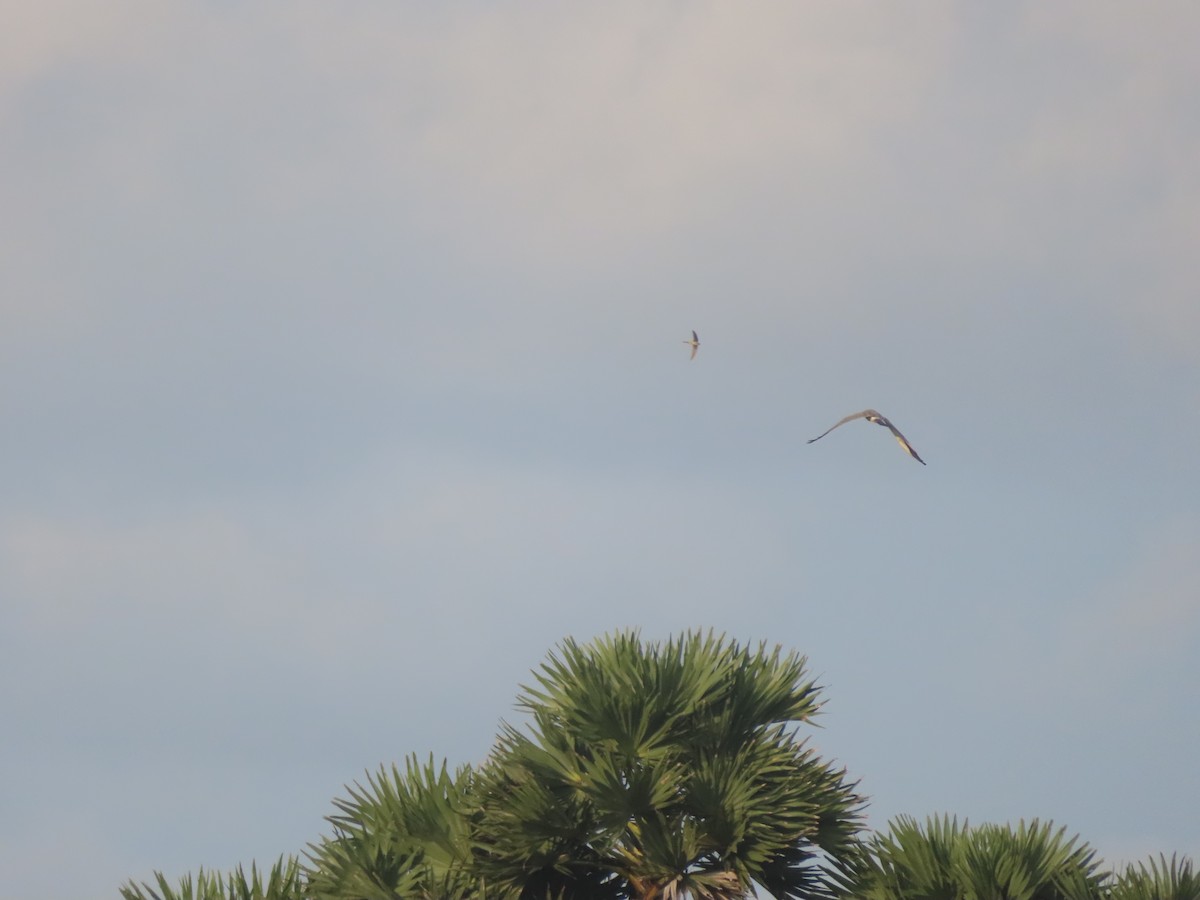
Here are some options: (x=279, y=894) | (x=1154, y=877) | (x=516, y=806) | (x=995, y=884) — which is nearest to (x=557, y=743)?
(x=516, y=806)

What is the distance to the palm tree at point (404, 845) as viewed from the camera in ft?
52.2

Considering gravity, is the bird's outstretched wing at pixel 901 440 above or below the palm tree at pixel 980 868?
above

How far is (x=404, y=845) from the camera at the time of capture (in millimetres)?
16578

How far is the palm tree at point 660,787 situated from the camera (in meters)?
15.8

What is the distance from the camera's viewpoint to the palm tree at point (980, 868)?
16.0 metres

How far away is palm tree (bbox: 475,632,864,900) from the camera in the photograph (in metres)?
15.8

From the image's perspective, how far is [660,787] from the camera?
15.8 meters

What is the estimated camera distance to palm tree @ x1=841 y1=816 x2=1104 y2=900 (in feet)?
52.4

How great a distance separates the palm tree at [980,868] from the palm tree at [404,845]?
12.6 feet

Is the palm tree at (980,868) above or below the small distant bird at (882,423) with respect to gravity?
below

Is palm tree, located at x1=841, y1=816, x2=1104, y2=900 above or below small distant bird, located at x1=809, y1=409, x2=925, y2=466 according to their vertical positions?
below

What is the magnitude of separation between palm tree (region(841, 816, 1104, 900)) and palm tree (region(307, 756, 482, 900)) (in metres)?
3.83

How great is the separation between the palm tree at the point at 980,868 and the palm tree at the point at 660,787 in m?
0.52

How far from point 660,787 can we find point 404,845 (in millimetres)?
2715
